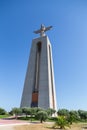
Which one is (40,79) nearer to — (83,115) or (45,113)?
(83,115)

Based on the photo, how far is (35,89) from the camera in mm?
44906

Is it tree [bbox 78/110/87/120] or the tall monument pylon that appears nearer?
tree [bbox 78/110/87/120]

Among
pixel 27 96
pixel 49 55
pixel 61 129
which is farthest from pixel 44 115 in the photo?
pixel 49 55

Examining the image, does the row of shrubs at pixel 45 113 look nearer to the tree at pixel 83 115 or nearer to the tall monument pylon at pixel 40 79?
the tree at pixel 83 115

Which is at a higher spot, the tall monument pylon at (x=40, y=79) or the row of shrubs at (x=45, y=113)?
the tall monument pylon at (x=40, y=79)

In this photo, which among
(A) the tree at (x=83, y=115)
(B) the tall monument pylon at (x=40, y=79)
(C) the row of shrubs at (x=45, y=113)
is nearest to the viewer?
(C) the row of shrubs at (x=45, y=113)

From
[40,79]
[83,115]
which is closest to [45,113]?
[83,115]

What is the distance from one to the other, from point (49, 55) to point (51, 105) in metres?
14.3

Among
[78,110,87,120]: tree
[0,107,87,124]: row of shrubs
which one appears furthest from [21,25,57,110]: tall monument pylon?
[78,110,87,120]: tree

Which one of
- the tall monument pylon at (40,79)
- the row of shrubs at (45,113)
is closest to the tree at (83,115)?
the row of shrubs at (45,113)

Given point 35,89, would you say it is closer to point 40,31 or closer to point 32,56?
point 32,56

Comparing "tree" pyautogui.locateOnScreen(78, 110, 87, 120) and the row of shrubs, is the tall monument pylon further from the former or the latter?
"tree" pyautogui.locateOnScreen(78, 110, 87, 120)

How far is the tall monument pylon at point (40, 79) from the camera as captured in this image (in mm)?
41844

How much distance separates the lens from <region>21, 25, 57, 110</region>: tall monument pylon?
41844mm
